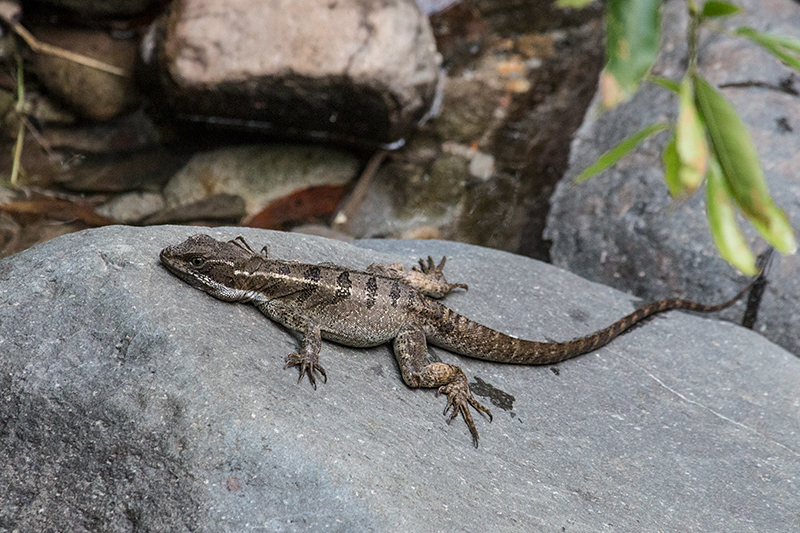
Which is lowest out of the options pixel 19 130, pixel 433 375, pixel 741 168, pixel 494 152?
pixel 19 130

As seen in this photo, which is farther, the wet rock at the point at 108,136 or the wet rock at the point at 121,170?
the wet rock at the point at 108,136

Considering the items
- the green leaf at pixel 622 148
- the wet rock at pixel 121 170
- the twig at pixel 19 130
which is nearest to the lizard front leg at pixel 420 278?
the green leaf at pixel 622 148

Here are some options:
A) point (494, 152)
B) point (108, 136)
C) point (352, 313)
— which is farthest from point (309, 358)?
point (108, 136)

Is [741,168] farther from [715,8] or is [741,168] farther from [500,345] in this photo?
[500,345]

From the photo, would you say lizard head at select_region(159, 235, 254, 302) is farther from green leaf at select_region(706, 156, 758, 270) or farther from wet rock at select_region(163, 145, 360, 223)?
wet rock at select_region(163, 145, 360, 223)

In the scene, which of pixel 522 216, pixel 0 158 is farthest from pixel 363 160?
pixel 0 158

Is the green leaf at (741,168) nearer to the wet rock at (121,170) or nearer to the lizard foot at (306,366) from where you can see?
the lizard foot at (306,366)

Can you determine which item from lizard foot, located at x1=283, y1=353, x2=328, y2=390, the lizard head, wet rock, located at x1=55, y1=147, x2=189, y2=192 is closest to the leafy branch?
lizard foot, located at x1=283, y1=353, x2=328, y2=390

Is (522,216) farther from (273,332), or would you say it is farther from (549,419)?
(273,332)
